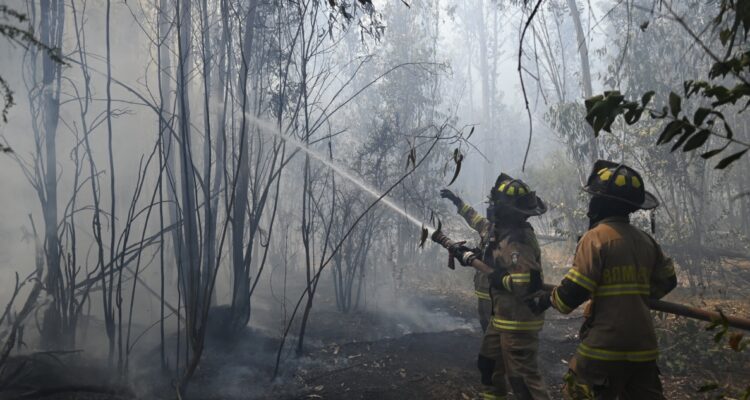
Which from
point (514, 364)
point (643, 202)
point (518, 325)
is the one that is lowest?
point (514, 364)

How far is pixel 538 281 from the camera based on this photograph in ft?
10.7

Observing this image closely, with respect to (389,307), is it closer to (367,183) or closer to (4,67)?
(367,183)

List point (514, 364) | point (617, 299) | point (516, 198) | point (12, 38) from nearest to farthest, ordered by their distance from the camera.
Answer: point (12, 38), point (617, 299), point (514, 364), point (516, 198)

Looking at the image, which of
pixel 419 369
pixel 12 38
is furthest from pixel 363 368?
pixel 12 38

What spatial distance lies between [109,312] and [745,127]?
15.4m

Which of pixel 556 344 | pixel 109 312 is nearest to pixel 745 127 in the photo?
pixel 556 344

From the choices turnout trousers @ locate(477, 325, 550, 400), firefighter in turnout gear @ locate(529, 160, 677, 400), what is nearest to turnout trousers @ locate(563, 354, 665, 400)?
firefighter in turnout gear @ locate(529, 160, 677, 400)

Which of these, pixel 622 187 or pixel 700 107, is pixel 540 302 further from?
pixel 700 107

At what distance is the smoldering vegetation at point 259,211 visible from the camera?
3.47 m

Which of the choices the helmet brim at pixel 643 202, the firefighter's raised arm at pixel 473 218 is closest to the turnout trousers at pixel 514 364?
the firefighter's raised arm at pixel 473 218

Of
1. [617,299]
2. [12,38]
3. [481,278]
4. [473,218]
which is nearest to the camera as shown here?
[12,38]

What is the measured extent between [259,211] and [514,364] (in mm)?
2480

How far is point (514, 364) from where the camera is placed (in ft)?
10.8

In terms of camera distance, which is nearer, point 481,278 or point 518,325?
point 518,325
